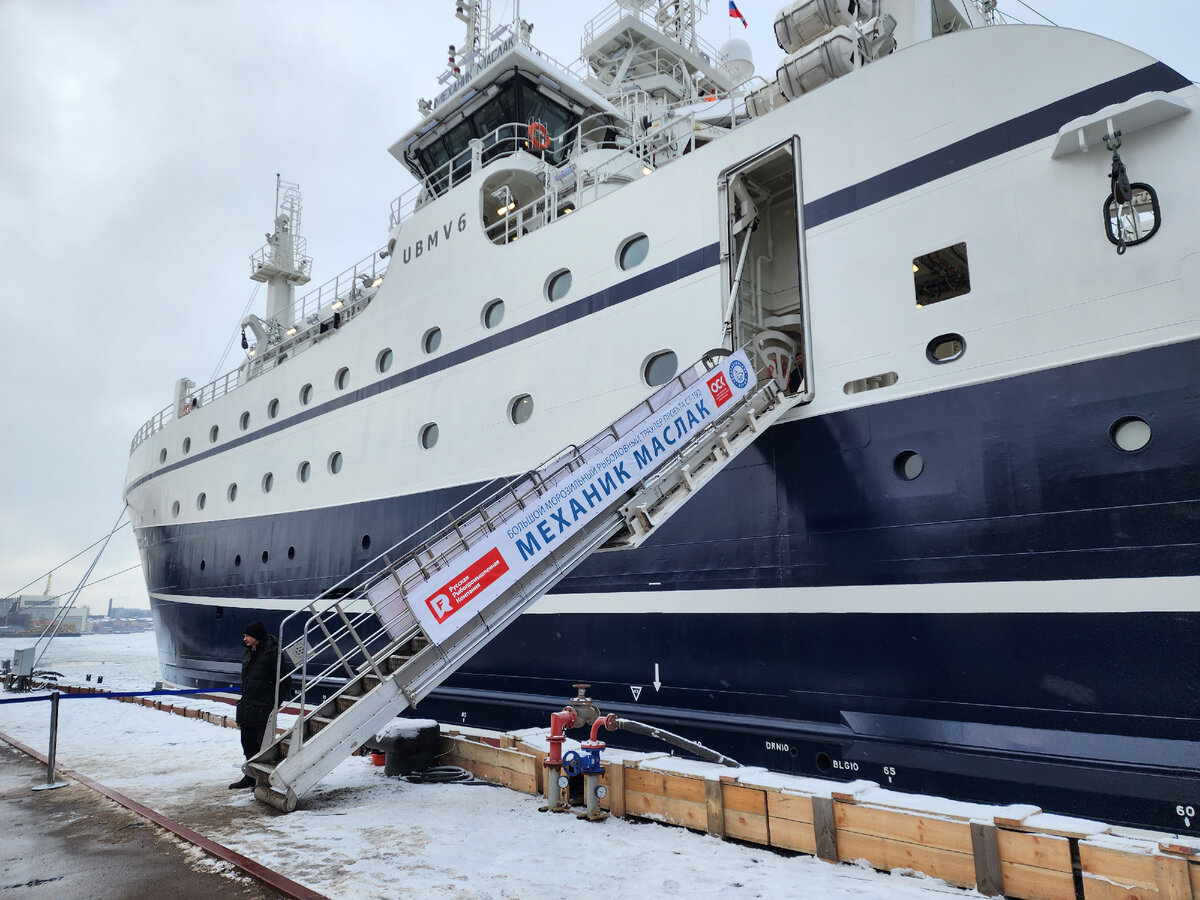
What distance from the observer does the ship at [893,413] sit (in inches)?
212

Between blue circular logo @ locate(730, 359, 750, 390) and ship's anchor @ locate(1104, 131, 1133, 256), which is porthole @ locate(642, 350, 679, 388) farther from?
ship's anchor @ locate(1104, 131, 1133, 256)

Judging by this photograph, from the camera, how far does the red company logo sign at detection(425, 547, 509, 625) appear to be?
18.6ft

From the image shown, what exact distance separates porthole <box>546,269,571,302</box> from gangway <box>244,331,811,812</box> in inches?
114

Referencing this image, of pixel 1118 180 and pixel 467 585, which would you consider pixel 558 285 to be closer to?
pixel 467 585

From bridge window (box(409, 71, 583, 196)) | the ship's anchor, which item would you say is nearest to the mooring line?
the ship's anchor

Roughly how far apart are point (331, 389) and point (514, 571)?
8.93 m

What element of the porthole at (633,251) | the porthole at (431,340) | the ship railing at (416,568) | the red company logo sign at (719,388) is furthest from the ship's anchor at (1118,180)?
the porthole at (431,340)

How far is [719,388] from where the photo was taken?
713 centimetres

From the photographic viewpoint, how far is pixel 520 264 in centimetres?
1050

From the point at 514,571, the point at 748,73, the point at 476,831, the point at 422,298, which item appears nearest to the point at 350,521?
the point at 422,298

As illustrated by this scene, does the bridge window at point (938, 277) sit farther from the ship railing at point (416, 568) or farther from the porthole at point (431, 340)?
the porthole at point (431, 340)

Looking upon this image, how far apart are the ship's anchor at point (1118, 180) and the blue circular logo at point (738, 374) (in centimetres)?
312

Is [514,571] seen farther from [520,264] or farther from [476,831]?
[520,264]

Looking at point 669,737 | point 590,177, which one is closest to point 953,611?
point 669,737
